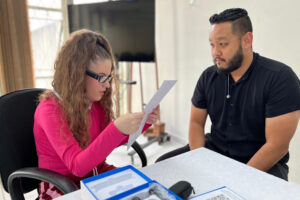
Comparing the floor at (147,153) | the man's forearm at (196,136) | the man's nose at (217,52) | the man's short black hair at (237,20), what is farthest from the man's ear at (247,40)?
the floor at (147,153)

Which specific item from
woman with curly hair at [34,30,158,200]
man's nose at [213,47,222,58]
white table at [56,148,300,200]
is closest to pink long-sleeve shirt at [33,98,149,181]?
woman with curly hair at [34,30,158,200]

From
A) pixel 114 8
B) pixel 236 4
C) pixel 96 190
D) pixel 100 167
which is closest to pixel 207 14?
pixel 236 4

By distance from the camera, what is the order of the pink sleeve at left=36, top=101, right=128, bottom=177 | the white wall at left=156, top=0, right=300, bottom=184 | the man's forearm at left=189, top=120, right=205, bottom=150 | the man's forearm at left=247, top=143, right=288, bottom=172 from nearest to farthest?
the pink sleeve at left=36, top=101, right=128, bottom=177
the man's forearm at left=247, top=143, right=288, bottom=172
the man's forearm at left=189, top=120, right=205, bottom=150
the white wall at left=156, top=0, right=300, bottom=184

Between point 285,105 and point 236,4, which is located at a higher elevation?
point 236,4

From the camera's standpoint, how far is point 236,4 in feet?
6.62

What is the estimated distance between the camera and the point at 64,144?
0.92 m

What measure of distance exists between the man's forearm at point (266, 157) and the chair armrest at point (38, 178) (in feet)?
2.84

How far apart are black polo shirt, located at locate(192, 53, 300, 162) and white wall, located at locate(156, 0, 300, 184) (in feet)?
1.86

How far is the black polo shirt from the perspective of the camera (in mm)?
1231

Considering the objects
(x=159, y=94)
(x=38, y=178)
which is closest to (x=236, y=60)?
(x=159, y=94)

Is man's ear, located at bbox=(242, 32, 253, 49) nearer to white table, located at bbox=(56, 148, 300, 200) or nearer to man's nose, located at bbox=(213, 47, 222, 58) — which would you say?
man's nose, located at bbox=(213, 47, 222, 58)

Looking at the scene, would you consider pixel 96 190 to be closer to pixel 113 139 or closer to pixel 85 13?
pixel 113 139

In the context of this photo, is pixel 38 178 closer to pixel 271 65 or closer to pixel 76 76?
pixel 76 76

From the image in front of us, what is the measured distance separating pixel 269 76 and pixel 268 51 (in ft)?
2.29
